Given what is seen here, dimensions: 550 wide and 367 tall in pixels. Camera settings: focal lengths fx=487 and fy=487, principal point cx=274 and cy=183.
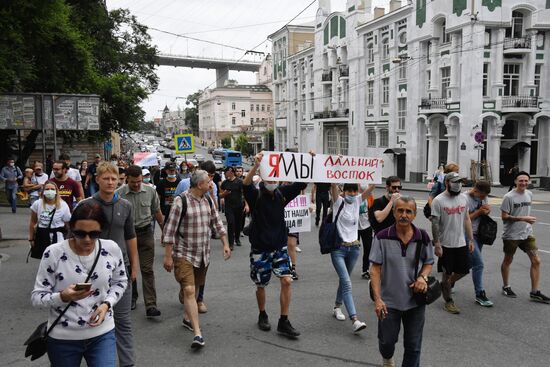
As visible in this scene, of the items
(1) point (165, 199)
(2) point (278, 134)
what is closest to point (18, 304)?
(1) point (165, 199)

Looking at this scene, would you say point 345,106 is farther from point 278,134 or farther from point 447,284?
point 447,284

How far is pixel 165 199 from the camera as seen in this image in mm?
9539

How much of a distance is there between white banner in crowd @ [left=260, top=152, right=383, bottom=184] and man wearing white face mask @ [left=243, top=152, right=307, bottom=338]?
124 millimetres

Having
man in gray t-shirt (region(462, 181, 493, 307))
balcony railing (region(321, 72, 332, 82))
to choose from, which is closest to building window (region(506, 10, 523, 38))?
balcony railing (region(321, 72, 332, 82))

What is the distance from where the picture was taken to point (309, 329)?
570 cm

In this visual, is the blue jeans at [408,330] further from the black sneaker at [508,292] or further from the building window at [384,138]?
the building window at [384,138]

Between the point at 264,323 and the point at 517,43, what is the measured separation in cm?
3101

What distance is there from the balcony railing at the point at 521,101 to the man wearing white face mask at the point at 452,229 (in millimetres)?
27911

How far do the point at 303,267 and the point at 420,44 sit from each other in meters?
30.3

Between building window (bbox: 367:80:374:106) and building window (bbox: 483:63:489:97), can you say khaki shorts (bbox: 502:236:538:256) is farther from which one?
building window (bbox: 367:80:374:106)

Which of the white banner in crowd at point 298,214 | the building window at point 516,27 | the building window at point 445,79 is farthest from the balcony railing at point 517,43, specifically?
the white banner in crowd at point 298,214

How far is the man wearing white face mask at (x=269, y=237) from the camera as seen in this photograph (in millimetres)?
5430

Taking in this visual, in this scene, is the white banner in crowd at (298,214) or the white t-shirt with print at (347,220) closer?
the white t-shirt with print at (347,220)

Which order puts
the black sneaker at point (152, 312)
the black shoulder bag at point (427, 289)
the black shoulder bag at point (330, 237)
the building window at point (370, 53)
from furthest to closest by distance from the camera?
the building window at point (370, 53)
the black sneaker at point (152, 312)
the black shoulder bag at point (330, 237)
the black shoulder bag at point (427, 289)
